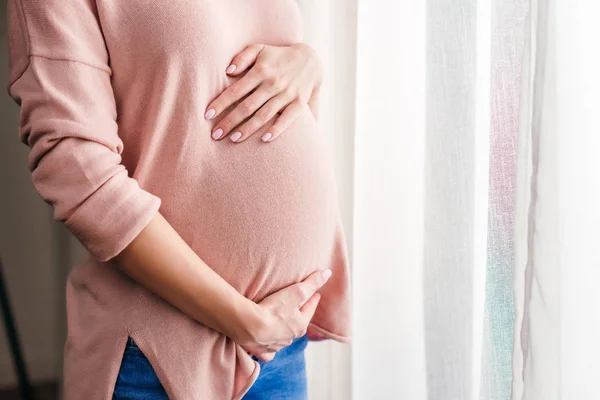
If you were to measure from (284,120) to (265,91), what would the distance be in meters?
0.05

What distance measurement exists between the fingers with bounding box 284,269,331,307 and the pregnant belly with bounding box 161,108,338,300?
1 cm

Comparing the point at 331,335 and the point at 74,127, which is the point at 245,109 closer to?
the point at 74,127

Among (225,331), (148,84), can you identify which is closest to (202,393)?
(225,331)

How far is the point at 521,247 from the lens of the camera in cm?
85

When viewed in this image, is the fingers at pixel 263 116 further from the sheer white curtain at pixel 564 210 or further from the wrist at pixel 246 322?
the sheer white curtain at pixel 564 210

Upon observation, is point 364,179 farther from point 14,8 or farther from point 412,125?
point 14,8

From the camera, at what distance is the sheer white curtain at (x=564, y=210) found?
0.77 metres

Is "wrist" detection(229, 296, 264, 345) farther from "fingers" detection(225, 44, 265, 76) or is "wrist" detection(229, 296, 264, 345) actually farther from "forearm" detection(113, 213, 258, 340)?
"fingers" detection(225, 44, 265, 76)

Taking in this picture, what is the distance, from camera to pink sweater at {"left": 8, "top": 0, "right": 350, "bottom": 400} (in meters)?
0.76

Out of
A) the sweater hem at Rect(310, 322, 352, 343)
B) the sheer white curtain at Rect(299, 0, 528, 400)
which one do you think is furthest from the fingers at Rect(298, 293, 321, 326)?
the sheer white curtain at Rect(299, 0, 528, 400)

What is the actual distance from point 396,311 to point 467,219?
0.25 meters

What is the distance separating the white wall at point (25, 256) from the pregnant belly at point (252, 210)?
172cm

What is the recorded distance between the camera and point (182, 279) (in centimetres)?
80

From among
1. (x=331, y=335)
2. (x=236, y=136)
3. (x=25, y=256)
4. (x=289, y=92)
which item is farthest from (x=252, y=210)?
(x=25, y=256)
